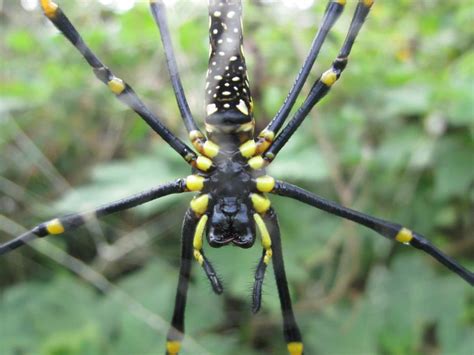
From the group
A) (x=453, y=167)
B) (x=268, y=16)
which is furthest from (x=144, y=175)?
(x=453, y=167)

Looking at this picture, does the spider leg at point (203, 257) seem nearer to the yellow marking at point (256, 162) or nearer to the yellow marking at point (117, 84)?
the yellow marking at point (256, 162)

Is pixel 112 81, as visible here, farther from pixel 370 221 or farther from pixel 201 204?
pixel 370 221

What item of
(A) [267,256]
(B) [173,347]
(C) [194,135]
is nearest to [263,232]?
(A) [267,256]

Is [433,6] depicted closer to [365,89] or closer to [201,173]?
[365,89]

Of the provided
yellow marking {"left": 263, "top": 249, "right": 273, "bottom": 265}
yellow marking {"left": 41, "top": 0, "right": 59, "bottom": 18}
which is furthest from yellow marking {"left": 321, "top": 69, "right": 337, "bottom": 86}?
yellow marking {"left": 41, "top": 0, "right": 59, "bottom": 18}

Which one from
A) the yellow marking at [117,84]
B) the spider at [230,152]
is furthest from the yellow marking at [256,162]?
the yellow marking at [117,84]

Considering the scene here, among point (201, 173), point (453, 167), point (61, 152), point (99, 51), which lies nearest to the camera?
point (201, 173)
